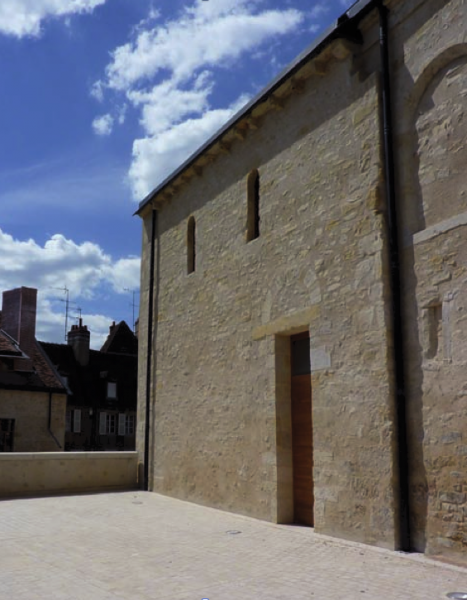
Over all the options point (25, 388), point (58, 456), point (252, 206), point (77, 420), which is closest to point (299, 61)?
point (252, 206)

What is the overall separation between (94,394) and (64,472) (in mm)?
19829

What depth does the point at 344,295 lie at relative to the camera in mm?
8438

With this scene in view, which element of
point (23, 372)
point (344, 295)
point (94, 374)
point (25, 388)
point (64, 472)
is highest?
point (94, 374)

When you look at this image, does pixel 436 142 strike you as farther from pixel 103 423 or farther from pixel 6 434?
pixel 103 423

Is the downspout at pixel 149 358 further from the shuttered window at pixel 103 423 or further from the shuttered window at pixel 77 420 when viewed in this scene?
the shuttered window at pixel 103 423

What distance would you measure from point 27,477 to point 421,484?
8.84m

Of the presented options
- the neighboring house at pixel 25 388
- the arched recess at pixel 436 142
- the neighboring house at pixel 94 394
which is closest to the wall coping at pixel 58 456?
the arched recess at pixel 436 142

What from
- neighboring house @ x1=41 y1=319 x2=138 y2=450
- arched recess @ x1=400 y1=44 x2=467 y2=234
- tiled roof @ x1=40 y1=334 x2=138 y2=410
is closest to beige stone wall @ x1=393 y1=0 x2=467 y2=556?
arched recess @ x1=400 y1=44 x2=467 y2=234

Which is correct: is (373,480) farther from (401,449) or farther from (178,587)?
(178,587)

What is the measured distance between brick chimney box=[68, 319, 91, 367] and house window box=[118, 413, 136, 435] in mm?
3408

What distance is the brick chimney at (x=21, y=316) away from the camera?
1040 inches

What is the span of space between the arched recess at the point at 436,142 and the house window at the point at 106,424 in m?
27.7

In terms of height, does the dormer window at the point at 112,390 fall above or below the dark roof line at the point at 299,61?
below

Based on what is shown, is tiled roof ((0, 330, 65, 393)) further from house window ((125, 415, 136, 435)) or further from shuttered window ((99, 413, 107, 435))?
house window ((125, 415, 136, 435))
